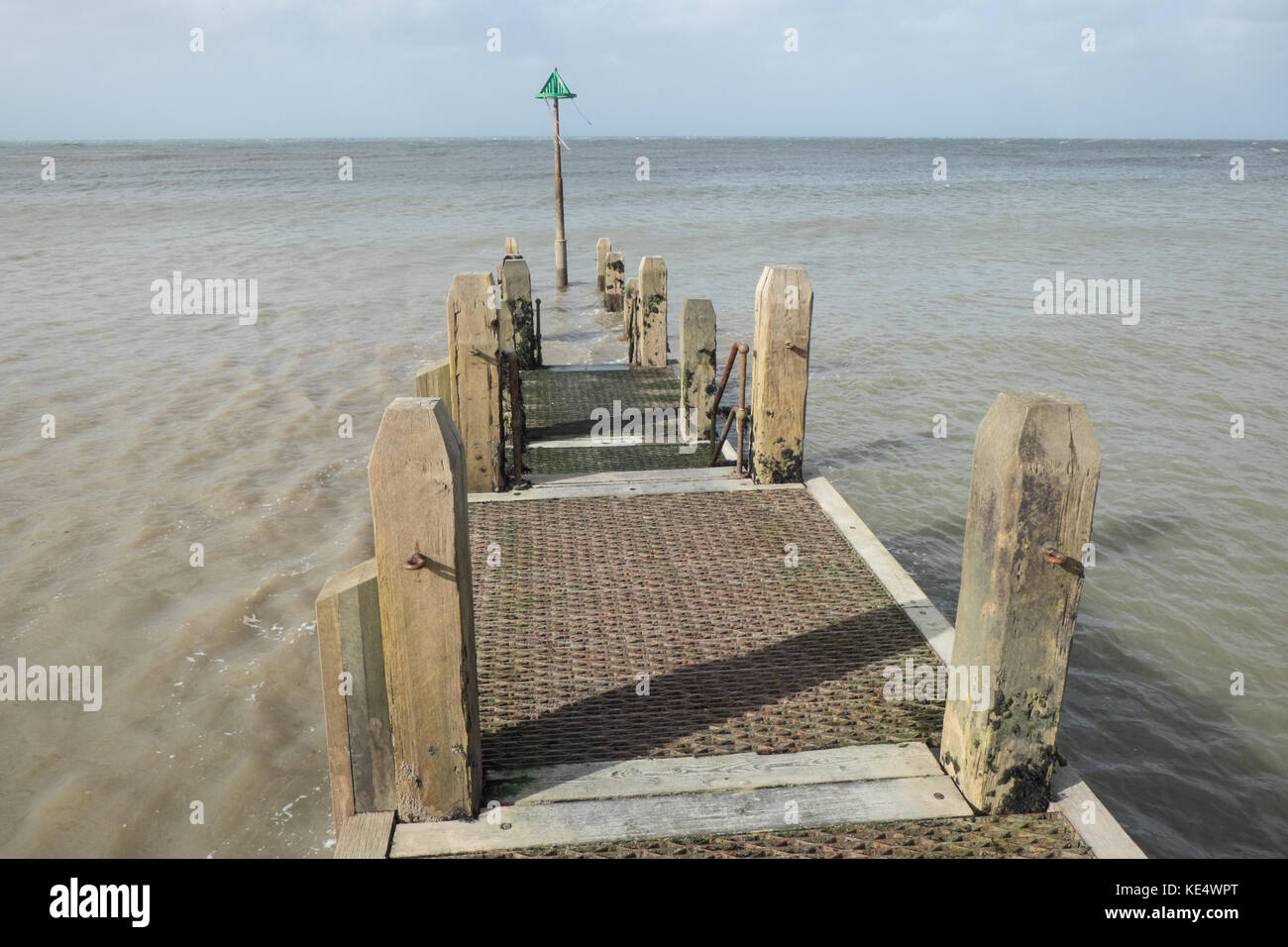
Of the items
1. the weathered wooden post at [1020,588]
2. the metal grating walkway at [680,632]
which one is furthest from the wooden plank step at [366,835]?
the weathered wooden post at [1020,588]

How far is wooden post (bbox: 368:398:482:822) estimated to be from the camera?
2926mm

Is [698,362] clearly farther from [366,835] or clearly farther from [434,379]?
[366,835]

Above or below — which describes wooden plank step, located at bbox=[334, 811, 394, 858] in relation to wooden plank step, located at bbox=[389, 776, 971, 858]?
above

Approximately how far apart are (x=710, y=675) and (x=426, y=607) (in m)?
1.78

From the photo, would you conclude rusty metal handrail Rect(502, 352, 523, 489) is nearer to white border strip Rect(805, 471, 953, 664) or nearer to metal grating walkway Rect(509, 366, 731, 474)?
metal grating walkway Rect(509, 366, 731, 474)

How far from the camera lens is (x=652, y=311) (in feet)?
35.4

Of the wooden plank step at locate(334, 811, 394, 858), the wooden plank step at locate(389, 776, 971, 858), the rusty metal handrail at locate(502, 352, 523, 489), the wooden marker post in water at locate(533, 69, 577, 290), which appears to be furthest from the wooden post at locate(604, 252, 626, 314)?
the wooden plank step at locate(334, 811, 394, 858)

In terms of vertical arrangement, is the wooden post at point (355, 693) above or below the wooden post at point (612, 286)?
below

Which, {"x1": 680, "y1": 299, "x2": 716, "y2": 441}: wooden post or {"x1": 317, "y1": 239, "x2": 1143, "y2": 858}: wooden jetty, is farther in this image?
{"x1": 680, "y1": 299, "x2": 716, "y2": 441}: wooden post

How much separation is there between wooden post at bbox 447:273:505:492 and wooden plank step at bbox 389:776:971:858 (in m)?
3.46

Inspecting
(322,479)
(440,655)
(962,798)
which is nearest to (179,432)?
(322,479)

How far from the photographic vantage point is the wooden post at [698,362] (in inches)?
315

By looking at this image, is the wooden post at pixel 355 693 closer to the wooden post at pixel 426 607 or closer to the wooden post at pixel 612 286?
the wooden post at pixel 426 607

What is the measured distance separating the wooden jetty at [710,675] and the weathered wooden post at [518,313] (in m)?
4.67
